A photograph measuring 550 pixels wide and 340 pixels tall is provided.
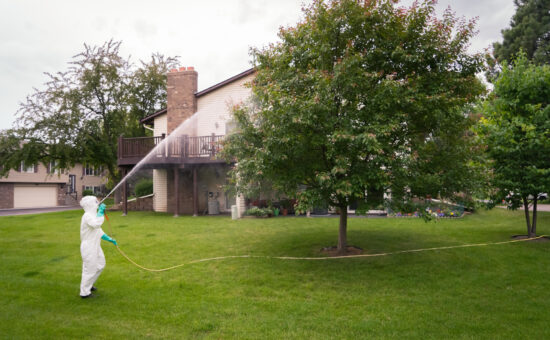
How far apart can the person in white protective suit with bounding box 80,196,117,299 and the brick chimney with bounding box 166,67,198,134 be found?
14556 mm

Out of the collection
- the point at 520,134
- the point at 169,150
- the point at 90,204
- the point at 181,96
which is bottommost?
the point at 90,204

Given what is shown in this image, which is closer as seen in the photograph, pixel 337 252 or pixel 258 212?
pixel 337 252

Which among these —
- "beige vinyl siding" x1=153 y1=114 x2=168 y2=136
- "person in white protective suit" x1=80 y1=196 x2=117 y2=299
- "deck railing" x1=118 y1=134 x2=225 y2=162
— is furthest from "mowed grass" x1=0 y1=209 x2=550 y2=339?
"beige vinyl siding" x1=153 y1=114 x2=168 y2=136

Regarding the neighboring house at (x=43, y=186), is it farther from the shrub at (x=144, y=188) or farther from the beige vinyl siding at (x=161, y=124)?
the beige vinyl siding at (x=161, y=124)

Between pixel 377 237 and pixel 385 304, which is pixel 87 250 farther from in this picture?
pixel 377 237

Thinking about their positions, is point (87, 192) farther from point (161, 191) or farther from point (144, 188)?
point (161, 191)

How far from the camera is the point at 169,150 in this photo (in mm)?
17578

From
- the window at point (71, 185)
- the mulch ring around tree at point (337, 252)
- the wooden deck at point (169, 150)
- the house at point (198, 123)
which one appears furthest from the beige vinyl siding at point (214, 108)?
the window at point (71, 185)

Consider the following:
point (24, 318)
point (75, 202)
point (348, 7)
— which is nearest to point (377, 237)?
point (348, 7)

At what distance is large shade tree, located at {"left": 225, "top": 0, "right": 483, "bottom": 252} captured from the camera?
695 centimetres

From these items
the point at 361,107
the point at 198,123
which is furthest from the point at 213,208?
the point at 361,107

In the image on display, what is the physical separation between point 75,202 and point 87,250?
40.9 m

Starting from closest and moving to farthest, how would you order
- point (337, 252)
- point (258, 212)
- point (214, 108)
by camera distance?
point (337, 252)
point (258, 212)
point (214, 108)

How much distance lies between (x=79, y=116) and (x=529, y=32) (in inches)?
1503
